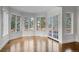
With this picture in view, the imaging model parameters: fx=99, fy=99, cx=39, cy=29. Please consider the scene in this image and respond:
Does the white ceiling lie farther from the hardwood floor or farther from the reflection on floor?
the hardwood floor

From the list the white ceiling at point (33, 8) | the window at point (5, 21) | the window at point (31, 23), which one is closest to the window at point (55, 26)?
the white ceiling at point (33, 8)

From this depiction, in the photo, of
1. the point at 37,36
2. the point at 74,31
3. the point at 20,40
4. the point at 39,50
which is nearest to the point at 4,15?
the point at 20,40

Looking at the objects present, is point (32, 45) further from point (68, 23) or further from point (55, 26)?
point (68, 23)

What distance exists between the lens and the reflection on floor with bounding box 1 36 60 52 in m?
2.00

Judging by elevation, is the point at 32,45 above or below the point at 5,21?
below

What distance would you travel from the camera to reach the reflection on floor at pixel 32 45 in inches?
78.7

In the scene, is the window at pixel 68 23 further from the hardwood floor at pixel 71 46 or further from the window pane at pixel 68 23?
the hardwood floor at pixel 71 46

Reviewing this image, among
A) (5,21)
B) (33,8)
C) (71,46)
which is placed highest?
(33,8)

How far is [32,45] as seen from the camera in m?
2.12

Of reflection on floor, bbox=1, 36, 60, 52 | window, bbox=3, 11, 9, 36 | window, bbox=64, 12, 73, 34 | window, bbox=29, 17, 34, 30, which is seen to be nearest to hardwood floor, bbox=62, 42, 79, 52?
reflection on floor, bbox=1, 36, 60, 52

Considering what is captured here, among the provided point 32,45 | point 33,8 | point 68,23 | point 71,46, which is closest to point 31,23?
point 33,8
